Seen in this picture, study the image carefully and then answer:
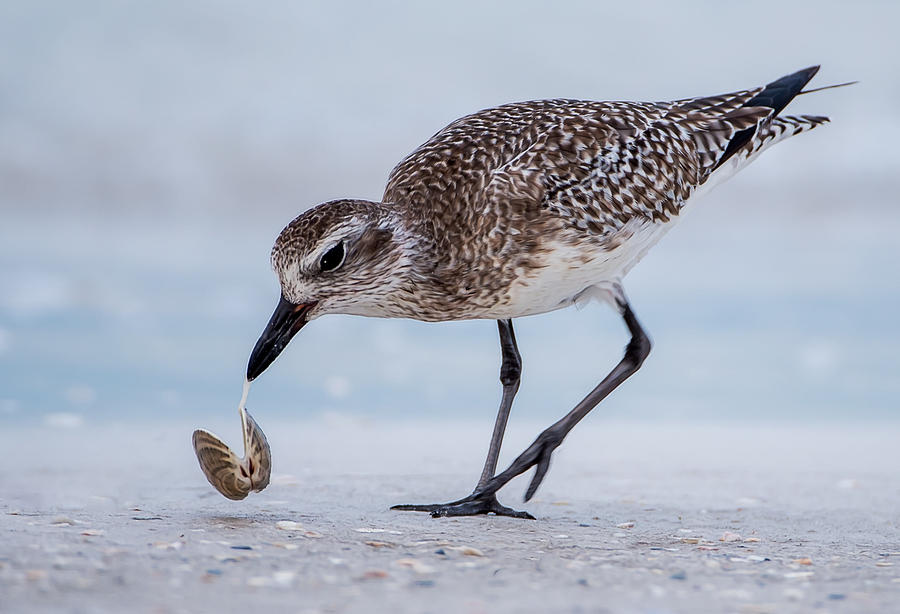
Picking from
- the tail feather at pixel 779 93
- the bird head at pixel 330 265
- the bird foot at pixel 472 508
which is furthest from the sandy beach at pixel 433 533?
the tail feather at pixel 779 93

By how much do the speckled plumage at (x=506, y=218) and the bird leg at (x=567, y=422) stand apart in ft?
1.04

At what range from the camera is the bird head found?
5.07 meters

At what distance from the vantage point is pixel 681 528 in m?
5.31

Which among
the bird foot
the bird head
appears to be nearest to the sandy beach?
the bird foot

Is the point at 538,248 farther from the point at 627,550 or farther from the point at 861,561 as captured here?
the point at 861,561

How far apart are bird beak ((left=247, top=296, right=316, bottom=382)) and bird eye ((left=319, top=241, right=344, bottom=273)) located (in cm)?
19

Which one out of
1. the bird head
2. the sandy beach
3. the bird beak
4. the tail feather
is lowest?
the sandy beach

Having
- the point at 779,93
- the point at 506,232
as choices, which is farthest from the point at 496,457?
the point at 779,93

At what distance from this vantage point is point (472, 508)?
5449 millimetres

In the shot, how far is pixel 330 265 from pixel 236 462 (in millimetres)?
996

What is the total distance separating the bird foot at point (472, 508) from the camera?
5.40m

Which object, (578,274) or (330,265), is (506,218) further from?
(330,265)

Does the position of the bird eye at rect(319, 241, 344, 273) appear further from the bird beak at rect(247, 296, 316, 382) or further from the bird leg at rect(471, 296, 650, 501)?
the bird leg at rect(471, 296, 650, 501)

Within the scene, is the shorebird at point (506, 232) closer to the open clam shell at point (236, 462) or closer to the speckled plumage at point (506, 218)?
the speckled plumage at point (506, 218)
